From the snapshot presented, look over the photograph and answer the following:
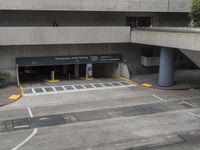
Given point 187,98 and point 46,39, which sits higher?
point 46,39

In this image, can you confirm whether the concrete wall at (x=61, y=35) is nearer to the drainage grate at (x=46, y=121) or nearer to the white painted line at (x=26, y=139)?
the drainage grate at (x=46, y=121)

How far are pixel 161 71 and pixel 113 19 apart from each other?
8.60 m

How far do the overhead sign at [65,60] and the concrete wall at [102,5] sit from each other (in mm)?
4768

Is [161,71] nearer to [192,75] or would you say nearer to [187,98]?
[187,98]

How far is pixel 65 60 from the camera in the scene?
97.7ft

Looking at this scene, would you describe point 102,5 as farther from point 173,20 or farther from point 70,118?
point 70,118

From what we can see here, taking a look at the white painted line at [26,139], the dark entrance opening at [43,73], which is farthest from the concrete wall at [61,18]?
the white painted line at [26,139]

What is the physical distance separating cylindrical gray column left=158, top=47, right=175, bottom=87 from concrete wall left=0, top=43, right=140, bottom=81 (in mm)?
6140

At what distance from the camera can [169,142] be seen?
16016 mm

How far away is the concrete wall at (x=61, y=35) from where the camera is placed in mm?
26156

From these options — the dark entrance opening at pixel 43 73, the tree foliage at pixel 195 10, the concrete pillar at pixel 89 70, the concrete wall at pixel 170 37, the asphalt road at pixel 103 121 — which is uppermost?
the tree foliage at pixel 195 10

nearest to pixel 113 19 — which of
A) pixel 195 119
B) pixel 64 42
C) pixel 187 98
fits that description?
pixel 64 42

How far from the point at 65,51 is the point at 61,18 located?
351 centimetres

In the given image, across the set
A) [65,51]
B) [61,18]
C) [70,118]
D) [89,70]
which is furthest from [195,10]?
[70,118]
